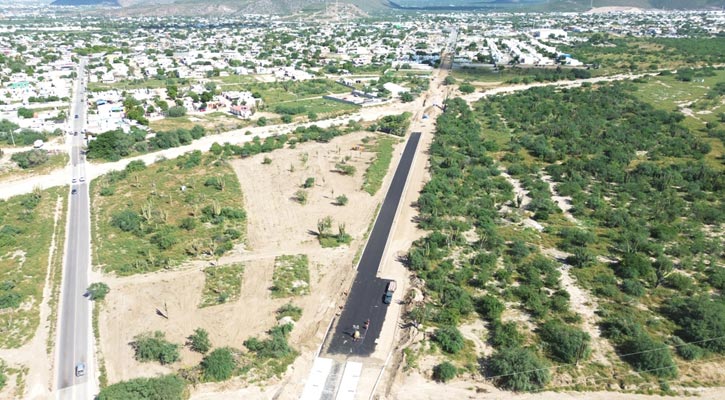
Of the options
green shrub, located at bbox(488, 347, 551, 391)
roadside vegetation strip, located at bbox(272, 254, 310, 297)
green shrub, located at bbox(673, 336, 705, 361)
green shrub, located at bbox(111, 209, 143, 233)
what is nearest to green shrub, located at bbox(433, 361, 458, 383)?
green shrub, located at bbox(488, 347, 551, 391)

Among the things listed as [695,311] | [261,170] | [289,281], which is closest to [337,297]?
[289,281]

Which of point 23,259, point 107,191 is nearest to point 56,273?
point 23,259

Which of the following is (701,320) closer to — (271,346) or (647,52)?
(271,346)

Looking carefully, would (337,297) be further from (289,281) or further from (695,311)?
(695,311)

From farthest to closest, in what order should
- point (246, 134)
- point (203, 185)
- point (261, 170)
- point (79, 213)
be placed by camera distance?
point (246, 134)
point (261, 170)
point (203, 185)
point (79, 213)

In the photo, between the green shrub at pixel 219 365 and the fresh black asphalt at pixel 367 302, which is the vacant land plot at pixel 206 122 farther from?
the green shrub at pixel 219 365
